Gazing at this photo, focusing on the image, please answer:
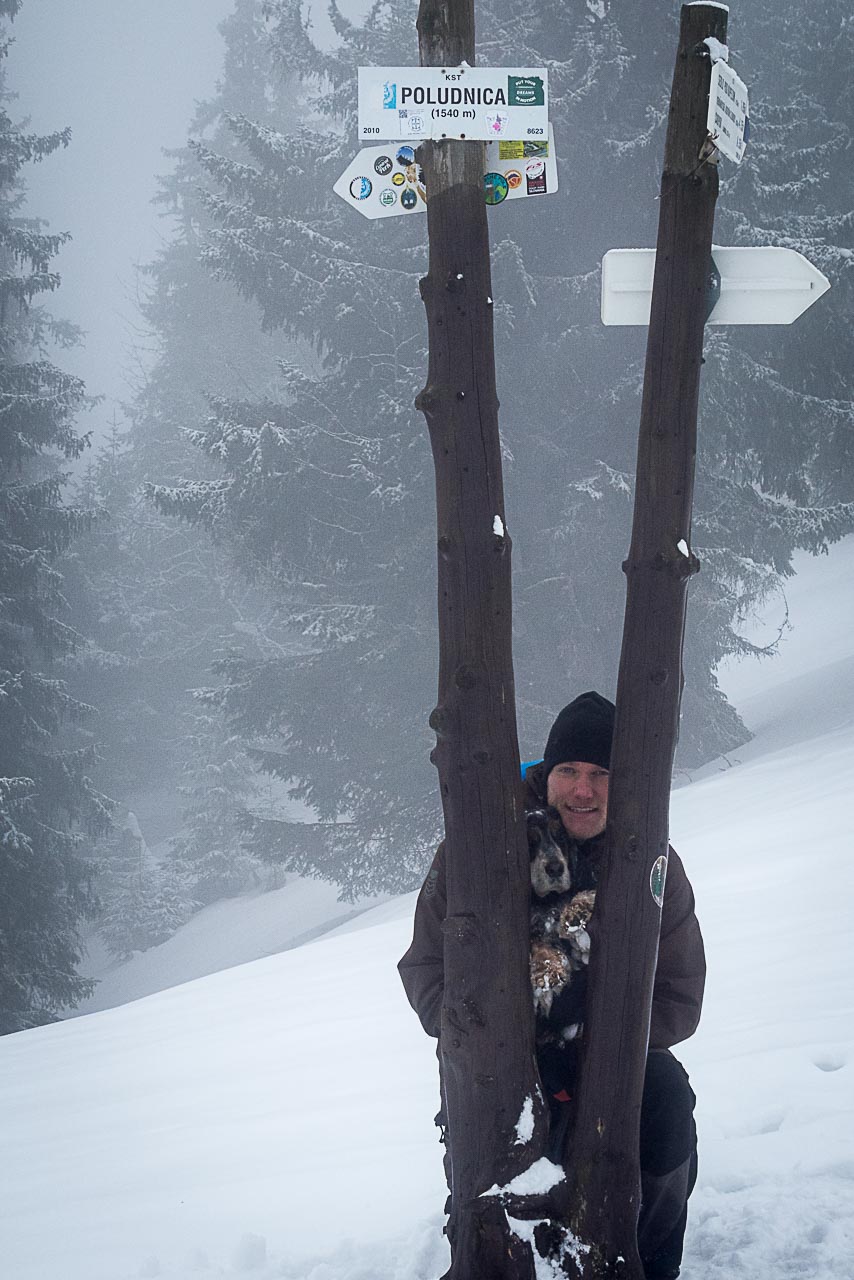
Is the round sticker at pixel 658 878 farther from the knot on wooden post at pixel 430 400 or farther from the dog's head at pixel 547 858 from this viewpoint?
the knot on wooden post at pixel 430 400

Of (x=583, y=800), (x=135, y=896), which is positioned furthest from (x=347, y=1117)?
(x=135, y=896)

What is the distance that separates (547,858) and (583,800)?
0.21 m

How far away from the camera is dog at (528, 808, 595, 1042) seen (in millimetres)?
2711

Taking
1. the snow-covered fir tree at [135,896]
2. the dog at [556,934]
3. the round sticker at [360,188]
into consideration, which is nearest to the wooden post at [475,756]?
the dog at [556,934]

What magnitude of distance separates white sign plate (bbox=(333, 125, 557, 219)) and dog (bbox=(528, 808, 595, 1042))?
1709 millimetres

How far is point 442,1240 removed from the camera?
3.32 m

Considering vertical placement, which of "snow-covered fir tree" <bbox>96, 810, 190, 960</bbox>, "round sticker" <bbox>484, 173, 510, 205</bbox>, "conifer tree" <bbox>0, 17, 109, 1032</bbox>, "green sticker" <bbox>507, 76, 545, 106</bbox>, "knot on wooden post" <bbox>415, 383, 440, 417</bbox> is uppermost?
"green sticker" <bbox>507, 76, 545, 106</bbox>

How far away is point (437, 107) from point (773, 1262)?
327cm

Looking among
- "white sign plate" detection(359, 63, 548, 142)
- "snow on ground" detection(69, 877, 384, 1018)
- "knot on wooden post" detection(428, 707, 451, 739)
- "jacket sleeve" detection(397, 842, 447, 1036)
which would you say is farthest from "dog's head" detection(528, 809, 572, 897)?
"snow on ground" detection(69, 877, 384, 1018)

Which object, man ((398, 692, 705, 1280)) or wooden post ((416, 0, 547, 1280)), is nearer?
wooden post ((416, 0, 547, 1280))

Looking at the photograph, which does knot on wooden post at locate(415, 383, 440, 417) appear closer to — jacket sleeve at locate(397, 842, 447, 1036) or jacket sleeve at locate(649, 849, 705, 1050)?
jacket sleeve at locate(397, 842, 447, 1036)

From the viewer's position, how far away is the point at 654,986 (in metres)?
2.85

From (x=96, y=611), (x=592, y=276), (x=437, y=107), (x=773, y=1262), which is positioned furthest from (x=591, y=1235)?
(x=96, y=611)

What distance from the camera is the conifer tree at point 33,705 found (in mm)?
12945
